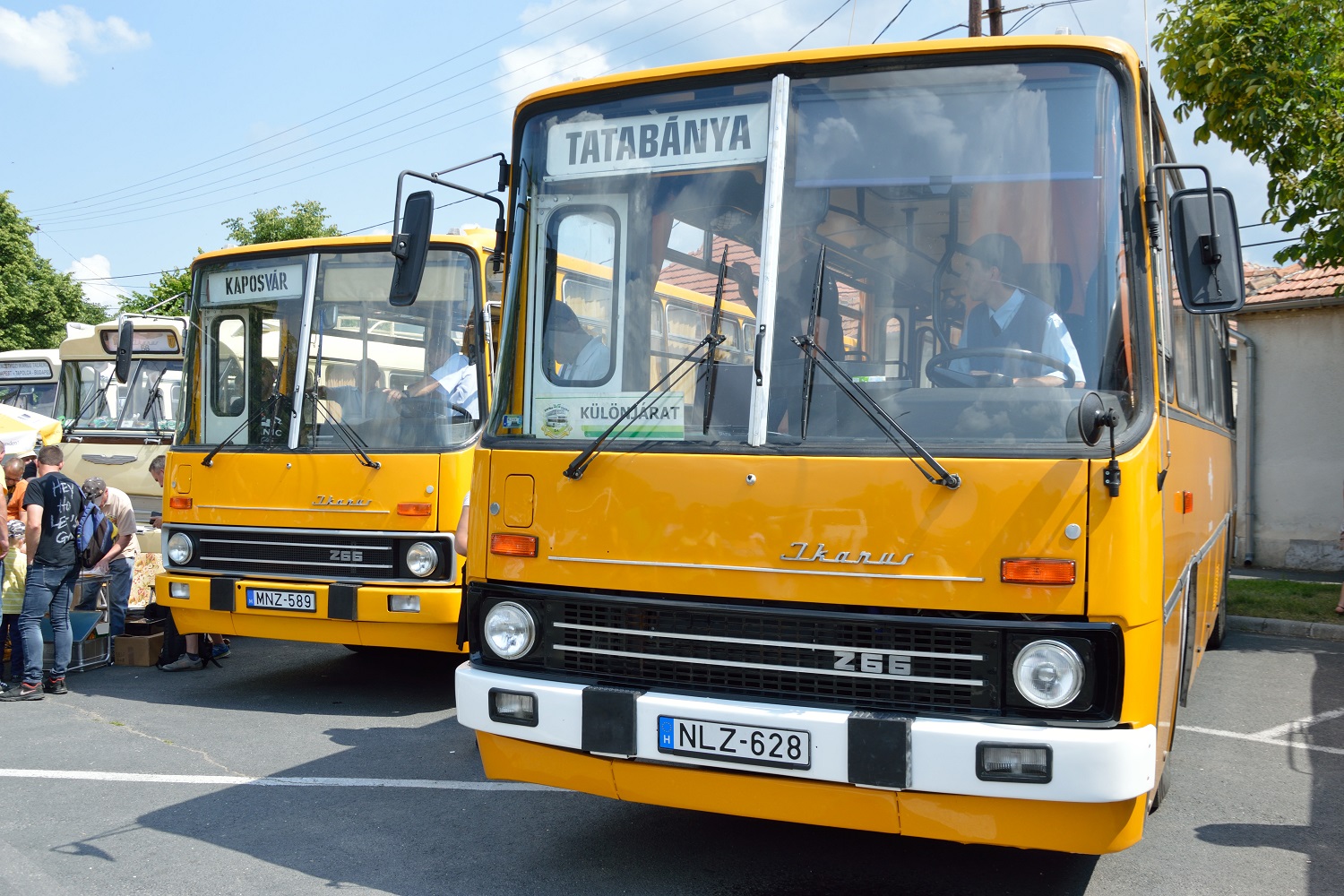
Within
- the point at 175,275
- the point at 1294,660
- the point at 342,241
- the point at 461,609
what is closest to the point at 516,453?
the point at 461,609

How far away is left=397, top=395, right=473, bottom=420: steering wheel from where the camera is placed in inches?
311

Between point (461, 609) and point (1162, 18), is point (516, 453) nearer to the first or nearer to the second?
point (461, 609)

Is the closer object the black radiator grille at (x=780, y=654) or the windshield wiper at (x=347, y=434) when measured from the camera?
the black radiator grille at (x=780, y=654)

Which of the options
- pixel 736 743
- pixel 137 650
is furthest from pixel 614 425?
pixel 137 650

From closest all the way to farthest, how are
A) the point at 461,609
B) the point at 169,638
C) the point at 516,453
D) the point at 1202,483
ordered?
the point at 516,453 < the point at 1202,483 < the point at 461,609 < the point at 169,638

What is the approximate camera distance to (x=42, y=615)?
8555mm

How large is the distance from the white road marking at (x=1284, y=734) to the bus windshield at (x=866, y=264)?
4.21 meters

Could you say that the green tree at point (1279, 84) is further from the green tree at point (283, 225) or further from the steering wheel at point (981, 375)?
the green tree at point (283, 225)

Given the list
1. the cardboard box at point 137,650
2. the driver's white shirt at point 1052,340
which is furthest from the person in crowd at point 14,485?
the driver's white shirt at point 1052,340

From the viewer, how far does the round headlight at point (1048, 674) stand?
3.71 meters

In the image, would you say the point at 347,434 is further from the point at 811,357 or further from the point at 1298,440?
the point at 1298,440

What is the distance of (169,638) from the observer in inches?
382

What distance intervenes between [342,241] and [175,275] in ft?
111

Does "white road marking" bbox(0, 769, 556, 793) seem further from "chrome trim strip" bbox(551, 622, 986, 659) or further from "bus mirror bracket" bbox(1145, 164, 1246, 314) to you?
"bus mirror bracket" bbox(1145, 164, 1246, 314)
